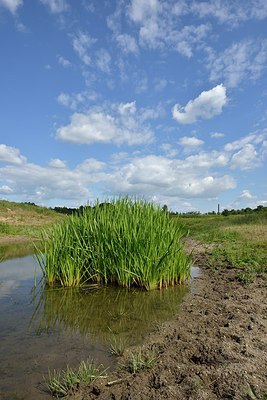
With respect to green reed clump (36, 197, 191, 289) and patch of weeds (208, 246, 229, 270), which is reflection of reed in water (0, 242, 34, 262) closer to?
green reed clump (36, 197, 191, 289)

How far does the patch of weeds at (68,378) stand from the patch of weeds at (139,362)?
26cm

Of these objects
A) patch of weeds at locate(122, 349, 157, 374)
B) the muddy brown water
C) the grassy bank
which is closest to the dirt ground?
patch of weeds at locate(122, 349, 157, 374)

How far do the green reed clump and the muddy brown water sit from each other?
36 centimetres

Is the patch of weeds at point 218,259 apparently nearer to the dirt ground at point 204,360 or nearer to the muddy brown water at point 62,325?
the muddy brown water at point 62,325

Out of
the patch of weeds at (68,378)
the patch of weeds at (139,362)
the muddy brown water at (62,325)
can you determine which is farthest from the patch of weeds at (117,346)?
the patch of weeds at (68,378)

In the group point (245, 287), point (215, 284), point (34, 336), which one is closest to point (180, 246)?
point (215, 284)

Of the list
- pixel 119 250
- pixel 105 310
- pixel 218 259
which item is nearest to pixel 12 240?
pixel 218 259

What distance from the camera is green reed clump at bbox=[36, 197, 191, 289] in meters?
6.96

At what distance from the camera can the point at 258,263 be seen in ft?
28.8

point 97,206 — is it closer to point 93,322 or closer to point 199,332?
point 93,322

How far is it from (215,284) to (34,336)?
13.6 ft

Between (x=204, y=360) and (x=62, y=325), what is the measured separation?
2.34 meters

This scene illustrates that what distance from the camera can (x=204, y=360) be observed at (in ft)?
11.3

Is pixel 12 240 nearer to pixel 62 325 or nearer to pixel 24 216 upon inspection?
pixel 62 325
